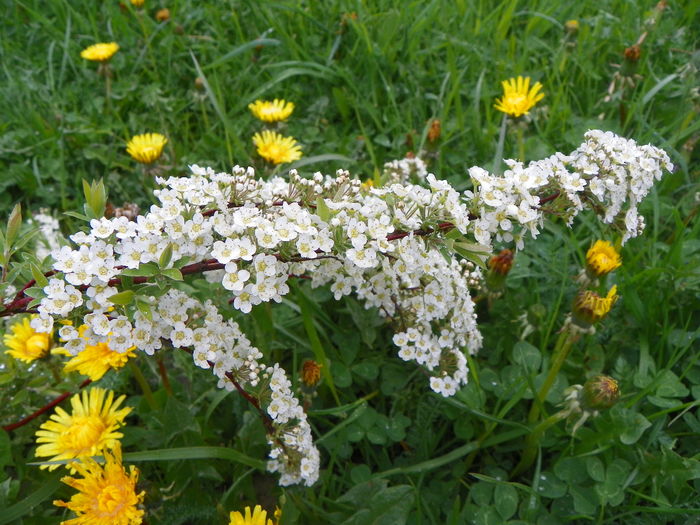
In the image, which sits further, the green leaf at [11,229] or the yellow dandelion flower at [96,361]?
the yellow dandelion flower at [96,361]

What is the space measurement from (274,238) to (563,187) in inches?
22.0

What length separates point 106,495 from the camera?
1379 mm

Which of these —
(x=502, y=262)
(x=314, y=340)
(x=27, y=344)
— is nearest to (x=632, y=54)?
(x=502, y=262)

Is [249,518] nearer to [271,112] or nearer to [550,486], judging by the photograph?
[550,486]

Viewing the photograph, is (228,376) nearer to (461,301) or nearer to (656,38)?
(461,301)

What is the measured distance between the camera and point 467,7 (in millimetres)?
3051

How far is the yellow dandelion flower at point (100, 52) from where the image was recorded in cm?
288

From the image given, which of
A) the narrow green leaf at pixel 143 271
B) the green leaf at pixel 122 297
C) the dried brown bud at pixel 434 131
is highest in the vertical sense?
the narrow green leaf at pixel 143 271

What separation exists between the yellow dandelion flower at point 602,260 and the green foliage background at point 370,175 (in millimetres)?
128

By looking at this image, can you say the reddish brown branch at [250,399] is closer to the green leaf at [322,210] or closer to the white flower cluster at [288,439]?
the white flower cluster at [288,439]

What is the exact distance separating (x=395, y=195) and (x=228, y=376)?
0.51 metres

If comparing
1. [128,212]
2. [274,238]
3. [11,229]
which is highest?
[274,238]

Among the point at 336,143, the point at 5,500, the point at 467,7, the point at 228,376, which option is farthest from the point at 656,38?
the point at 5,500

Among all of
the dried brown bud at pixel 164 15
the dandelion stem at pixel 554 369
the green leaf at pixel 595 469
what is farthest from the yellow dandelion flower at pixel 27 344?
the dried brown bud at pixel 164 15
